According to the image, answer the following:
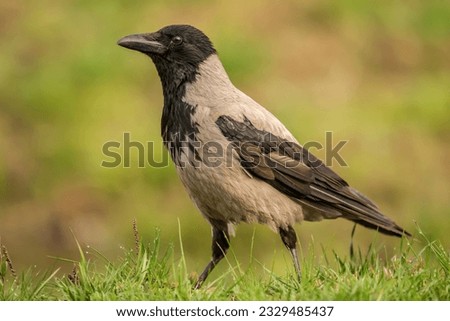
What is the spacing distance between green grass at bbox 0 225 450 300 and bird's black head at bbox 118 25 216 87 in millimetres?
1638

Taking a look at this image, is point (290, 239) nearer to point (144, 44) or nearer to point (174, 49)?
point (174, 49)

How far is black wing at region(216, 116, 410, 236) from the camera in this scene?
7.50 meters

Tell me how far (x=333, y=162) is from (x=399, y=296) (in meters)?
Answer: 5.45

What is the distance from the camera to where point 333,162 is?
1161 cm

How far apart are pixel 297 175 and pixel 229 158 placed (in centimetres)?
64

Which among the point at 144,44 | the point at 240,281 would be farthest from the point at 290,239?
the point at 144,44

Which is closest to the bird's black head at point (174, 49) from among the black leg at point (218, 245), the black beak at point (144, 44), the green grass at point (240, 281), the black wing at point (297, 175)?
the black beak at point (144, 44)

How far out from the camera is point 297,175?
303 inches

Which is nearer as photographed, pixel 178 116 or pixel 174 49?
pixel 178 116

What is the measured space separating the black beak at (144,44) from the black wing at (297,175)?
0.89 m

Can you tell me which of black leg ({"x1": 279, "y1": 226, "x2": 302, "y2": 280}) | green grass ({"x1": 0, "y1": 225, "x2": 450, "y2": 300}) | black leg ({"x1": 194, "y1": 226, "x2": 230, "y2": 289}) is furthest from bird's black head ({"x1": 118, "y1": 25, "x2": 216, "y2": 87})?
green grass ({"x1": 0, "y1": 225, "x2": 450, "y2": 300})

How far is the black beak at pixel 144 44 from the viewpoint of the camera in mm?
7867

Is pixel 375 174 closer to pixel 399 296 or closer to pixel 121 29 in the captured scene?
pixel 121 29
